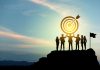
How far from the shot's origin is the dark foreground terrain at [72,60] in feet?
A: 141

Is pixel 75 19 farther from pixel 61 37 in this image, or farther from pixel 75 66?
pixel 75 66

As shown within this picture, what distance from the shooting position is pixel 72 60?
145 ft

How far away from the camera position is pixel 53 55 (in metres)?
45.9

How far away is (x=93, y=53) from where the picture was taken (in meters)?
44.9

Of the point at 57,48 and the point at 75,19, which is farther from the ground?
the point at 75,19

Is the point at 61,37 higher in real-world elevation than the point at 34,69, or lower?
higher

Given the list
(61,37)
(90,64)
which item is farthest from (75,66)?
(61,37)

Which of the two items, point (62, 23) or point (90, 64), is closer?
point (90, 64)

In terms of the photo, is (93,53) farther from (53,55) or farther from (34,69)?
(34,69)

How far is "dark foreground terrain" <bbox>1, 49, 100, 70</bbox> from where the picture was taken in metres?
43.1

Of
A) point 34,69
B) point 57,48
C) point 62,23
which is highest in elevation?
point 62,23

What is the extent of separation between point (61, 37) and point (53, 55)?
305cm

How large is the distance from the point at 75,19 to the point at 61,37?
3696 mm

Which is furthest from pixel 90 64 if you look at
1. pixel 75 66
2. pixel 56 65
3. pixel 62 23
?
pixel 62 23
